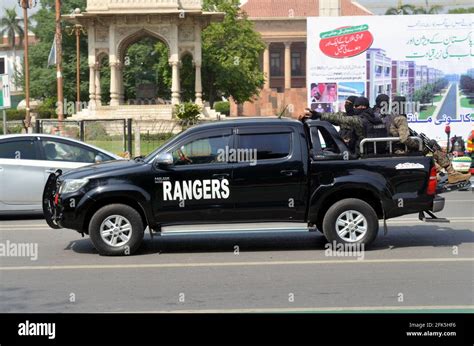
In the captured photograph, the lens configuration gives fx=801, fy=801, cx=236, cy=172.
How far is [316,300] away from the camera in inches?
316

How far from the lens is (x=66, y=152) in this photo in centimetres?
1530

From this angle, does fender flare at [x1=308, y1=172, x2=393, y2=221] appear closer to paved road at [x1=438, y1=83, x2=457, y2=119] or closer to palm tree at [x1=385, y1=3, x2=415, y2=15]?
paved road at [x1=438, y1=83, x2=457, y2=119]

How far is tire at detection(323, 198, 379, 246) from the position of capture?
35.3 feet

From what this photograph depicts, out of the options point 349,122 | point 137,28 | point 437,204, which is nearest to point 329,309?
point 437,204

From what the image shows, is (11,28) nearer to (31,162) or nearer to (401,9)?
(401,9)

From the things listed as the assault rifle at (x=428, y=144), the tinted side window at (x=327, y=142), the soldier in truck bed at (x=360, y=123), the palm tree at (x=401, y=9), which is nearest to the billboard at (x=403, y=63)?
the assault rifle at (x=428, y=144)

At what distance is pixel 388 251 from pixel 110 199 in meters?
→ 3.82

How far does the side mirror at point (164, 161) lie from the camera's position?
418 inches

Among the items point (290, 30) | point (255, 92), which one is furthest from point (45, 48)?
point (290, 30)

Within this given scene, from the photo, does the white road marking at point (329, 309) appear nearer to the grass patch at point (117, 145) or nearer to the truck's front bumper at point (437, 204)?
the truck's front bumper at point (437, 204)

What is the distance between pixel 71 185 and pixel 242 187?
230cm

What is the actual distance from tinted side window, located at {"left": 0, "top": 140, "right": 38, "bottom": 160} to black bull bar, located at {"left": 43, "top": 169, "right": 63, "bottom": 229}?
3.77m

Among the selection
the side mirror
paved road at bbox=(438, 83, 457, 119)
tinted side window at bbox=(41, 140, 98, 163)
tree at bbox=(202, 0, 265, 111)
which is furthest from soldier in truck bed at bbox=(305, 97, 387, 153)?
tree at bbox=(202, 0, 265, 111)

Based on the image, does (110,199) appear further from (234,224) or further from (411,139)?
(411,139)
